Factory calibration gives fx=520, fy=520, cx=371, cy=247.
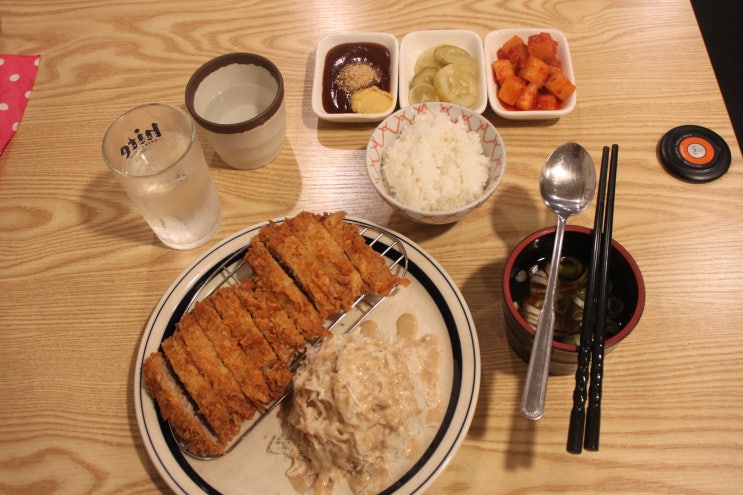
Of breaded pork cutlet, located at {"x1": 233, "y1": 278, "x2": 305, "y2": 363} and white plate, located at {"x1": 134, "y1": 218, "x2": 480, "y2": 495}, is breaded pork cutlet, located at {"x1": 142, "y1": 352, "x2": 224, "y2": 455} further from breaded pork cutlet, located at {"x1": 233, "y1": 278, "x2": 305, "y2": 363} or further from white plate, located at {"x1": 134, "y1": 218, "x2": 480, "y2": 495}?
breaded pork cutlet, located at {"x1": 233, "y1": 278, "x2": 305, "y2": 363}

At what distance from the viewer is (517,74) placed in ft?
7.99

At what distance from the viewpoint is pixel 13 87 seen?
2.62 meters

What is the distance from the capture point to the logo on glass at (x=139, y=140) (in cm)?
197

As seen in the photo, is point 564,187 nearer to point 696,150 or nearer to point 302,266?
point 696,150

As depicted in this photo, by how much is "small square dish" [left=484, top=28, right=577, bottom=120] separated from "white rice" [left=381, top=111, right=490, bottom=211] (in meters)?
0.33

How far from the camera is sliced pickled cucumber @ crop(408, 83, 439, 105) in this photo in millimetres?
2387

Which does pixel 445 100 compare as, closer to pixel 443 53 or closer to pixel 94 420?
pixel 443 53

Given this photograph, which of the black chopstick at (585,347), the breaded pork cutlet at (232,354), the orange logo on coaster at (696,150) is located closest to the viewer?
the black chopstick at (585,347)

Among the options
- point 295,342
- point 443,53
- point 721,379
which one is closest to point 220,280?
point 295,342

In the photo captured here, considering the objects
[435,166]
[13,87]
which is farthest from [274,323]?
[13,87]

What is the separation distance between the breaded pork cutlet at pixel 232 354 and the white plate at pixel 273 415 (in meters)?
0.12

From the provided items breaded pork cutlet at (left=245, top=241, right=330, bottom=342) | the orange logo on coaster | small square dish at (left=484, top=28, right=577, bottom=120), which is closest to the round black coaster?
the orange logo on coaster

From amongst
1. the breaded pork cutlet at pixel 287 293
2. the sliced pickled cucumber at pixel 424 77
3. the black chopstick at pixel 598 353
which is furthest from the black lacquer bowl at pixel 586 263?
the sliced pickled cucumber at pixel 424 77

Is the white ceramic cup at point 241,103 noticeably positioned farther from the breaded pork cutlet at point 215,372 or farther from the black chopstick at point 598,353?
the black chopstick at point 598,353
